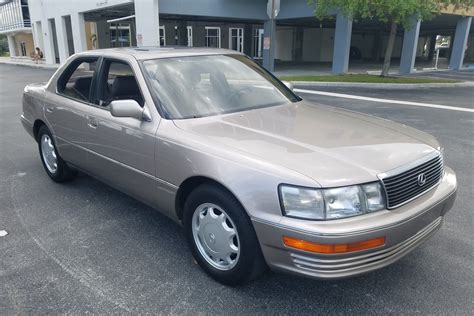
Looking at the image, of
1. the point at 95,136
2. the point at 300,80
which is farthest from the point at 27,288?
the point at 300,80

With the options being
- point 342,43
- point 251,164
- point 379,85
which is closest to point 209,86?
point 251,164

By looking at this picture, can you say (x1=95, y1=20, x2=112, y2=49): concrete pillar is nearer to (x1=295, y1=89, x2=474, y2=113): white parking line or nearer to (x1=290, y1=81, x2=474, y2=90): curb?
(x1=290, y1=81, x2=474, y2=90): curb

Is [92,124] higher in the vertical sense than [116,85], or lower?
lower

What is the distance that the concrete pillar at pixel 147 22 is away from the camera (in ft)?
63.2

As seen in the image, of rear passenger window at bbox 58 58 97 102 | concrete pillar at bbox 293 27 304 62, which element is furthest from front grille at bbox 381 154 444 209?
concrete pillar at bbox 293 27 304 62

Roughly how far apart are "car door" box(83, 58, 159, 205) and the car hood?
41 centimetres

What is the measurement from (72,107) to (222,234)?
95.3 inches

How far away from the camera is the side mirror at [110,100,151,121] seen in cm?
314

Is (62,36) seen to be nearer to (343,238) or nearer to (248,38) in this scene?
(248,38)

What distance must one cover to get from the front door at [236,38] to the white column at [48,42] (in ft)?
51.3

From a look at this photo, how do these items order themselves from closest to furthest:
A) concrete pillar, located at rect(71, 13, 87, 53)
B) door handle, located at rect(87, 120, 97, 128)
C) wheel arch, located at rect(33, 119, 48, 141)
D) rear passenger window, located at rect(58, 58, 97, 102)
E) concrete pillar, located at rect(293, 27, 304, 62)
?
door handle, located at rect(87, 120, 97, 128), rear passenger window, located at rect(58, 58, 97, 102), wheel arch, located at rect(33, 119, 48, 141), concrete pillar, located at rect(71, 13, 87, 53), concrete pillar, located at rect(293, 27, 304, 62)

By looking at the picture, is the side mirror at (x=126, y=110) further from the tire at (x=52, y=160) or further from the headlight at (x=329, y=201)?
the tire at (x=52, y=160)

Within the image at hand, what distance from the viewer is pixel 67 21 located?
3166cm

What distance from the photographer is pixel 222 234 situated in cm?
279
